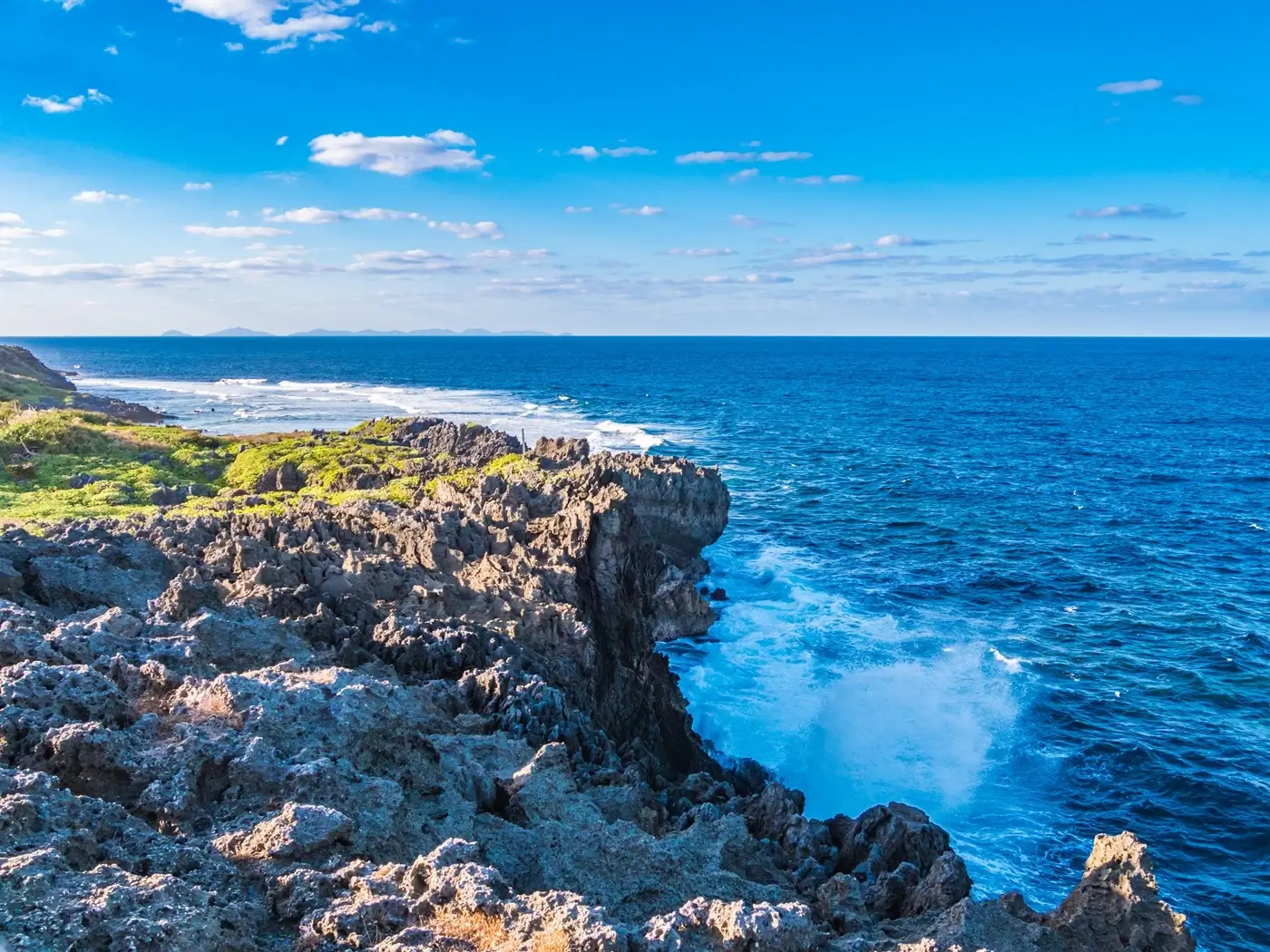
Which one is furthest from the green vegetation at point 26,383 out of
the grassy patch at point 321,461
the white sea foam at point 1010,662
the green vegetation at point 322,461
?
the white sea foam at point 1010,662

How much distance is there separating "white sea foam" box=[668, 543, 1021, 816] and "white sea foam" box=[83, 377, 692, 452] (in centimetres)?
4994

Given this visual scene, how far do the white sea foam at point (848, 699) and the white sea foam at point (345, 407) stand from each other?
1966 inches

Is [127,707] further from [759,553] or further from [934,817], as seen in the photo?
[759,553]

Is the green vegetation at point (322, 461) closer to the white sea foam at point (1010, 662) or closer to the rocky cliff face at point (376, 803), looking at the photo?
the rocky cliff face at point (376, 803)

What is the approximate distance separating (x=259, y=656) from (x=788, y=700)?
2283cm

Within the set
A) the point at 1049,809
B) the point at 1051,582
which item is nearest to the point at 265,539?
the point at 1049,809

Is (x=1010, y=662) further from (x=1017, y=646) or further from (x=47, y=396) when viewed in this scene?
(x=47, y=396)

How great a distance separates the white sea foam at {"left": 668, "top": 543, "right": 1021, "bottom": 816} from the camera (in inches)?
1201

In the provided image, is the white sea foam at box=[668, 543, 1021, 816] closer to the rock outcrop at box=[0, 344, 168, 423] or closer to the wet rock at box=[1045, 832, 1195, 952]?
the wet rock at box=[1045, 832, 1195, 952]

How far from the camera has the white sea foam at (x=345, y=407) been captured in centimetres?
10631

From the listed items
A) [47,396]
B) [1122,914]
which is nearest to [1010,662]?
[1122,914]

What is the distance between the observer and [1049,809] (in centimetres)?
2866

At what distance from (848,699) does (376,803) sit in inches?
1035

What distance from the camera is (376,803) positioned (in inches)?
523
